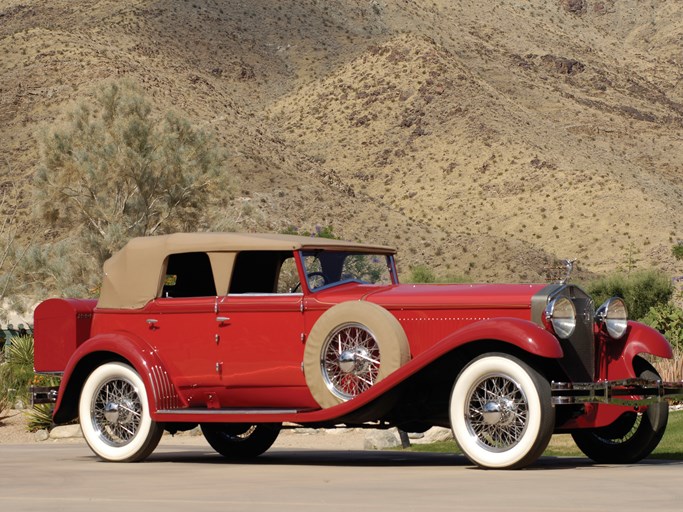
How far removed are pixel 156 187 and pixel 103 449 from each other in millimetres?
32833

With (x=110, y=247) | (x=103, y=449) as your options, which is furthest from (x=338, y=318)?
(x=110, y=247)

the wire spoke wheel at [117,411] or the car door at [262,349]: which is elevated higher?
the car door at [262,349]

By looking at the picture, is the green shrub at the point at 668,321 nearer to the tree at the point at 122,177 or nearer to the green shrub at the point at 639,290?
the tree at the point at 122,177

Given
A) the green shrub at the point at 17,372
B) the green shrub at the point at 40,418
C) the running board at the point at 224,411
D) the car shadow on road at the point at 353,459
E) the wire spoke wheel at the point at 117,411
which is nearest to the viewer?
the running board at the point at 224,411

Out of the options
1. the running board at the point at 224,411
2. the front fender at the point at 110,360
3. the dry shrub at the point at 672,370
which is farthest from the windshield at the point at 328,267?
the dry shrub at the point at 672,370

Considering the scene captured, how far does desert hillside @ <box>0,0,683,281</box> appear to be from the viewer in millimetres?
66562

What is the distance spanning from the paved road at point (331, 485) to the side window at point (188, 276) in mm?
1574

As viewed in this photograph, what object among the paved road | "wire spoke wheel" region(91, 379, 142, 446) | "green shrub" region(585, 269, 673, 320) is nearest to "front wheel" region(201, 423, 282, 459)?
the paved road

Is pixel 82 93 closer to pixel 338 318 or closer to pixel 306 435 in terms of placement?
pixel 306 435

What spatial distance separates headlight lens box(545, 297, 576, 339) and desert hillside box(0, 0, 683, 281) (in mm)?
33513

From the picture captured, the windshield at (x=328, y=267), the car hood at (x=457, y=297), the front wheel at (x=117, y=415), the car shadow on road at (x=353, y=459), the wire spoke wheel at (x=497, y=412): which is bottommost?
the car shadow on road at (x=353, y=459)

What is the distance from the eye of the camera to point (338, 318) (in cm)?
1096

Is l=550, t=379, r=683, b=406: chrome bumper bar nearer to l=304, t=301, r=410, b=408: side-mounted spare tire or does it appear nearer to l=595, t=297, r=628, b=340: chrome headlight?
l=595, t=297, r=628, b=340: chrome headlight

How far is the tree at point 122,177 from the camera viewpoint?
143 ft
